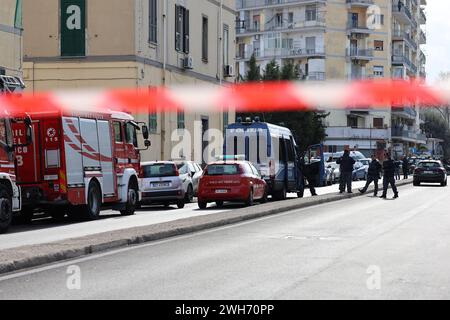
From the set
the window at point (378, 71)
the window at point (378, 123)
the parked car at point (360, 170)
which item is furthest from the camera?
the window at point (378, 71)

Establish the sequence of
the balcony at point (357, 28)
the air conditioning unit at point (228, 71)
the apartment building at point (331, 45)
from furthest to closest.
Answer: the balcony at point (357, 28), the apartment building at point (331, 45), the air conditioning unit at point (228, 71)

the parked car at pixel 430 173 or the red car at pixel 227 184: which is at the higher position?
the red car at pixel 227 184

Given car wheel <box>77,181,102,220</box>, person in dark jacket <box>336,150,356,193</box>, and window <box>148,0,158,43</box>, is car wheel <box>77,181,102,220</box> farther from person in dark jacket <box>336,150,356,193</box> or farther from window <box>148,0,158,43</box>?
window <box>148,0,158,43</box>

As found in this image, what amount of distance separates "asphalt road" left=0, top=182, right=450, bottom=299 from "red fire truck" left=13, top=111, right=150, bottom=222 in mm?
4713

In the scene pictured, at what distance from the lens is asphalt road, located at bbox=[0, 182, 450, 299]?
9500 mm

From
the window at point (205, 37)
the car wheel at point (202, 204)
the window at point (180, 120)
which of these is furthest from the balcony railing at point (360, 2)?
the car wheel at point (202, 204)

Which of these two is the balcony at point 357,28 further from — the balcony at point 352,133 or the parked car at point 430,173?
the parked car at point 430,173

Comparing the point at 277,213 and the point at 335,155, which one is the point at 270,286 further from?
the point at 335,155

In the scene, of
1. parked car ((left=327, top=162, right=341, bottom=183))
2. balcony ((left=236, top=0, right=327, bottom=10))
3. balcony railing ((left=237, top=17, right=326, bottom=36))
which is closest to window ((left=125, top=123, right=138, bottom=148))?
parked car ((left=327, top=162, right=341, bottom=183))

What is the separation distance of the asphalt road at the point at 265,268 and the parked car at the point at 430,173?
32292 mm

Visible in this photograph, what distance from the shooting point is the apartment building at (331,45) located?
94250 millimetres

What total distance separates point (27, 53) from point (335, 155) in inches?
1041

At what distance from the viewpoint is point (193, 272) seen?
1119 cm

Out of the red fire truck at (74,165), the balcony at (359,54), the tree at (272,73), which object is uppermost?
the balcony at (359,54)
